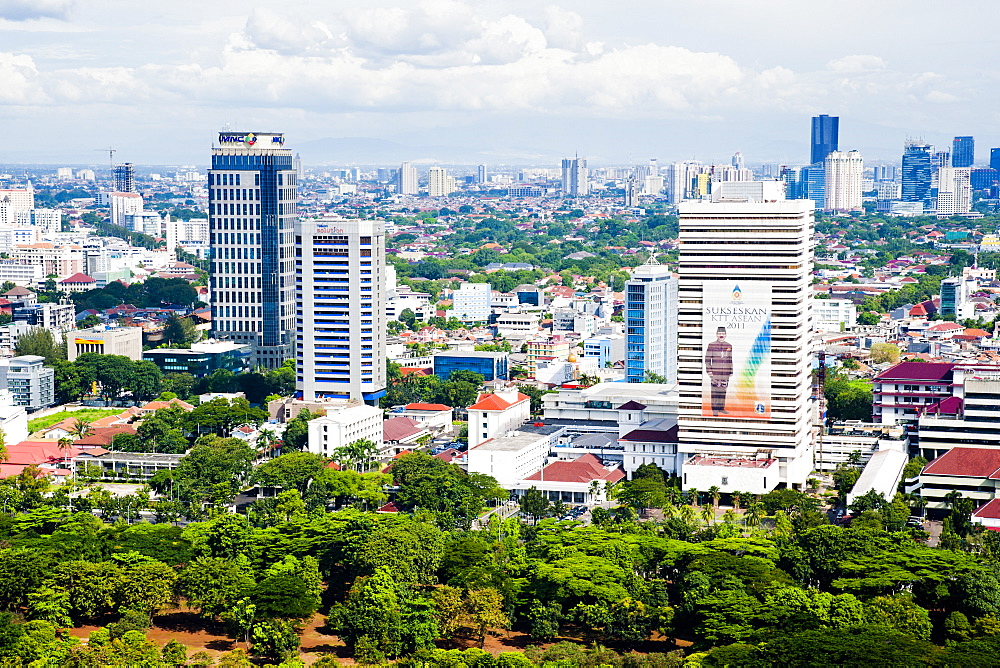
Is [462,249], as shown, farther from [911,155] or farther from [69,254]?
[911,155]

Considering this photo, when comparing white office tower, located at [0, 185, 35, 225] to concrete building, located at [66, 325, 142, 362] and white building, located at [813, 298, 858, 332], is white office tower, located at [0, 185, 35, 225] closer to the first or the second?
concrete building, located at [66, 325, 142, 362]

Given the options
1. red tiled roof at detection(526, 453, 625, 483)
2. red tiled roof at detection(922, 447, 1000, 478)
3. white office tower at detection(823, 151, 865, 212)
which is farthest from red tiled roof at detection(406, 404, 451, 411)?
white office tower at detection(823, 151, 865, 212)

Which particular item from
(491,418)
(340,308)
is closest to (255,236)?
(340,308)

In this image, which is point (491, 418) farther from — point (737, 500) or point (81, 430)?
point (81, 430)

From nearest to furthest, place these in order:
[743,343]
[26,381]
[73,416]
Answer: [743,343] → [73,416] → [26,381]

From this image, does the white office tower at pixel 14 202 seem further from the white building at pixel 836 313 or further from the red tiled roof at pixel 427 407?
the red tiled roof at pixel 427 407
